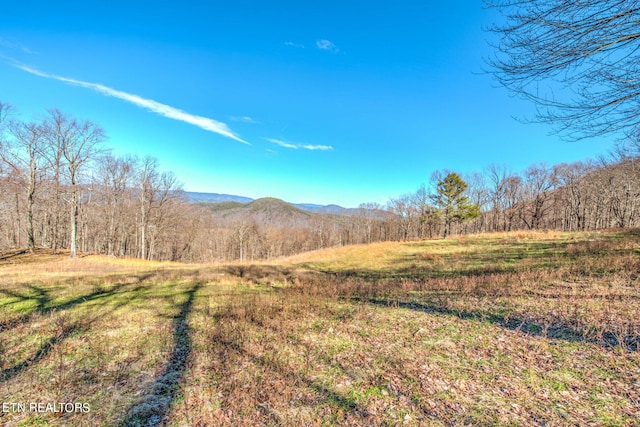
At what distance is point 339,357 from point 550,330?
13.0ft

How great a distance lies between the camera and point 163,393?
364cm

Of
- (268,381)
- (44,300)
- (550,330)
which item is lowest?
(44,300)

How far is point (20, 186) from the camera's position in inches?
908

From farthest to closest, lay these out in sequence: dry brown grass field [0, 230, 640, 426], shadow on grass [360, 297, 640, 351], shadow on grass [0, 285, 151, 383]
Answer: shadow on grass [0, 285, 151, 383]
shadow on grass [360, 297, 640, 351]
dry brown grass field [0, 230, 640, 426]

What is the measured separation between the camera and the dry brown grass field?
10.2 ft

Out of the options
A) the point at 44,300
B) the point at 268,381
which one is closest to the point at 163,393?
the point at 268,381

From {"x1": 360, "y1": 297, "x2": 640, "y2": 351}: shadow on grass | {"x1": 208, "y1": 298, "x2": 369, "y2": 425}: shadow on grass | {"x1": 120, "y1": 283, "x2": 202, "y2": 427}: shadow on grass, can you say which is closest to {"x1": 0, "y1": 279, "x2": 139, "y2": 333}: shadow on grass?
{"x1": 120, "y1": 283, "x2": 202, "y2": 427}: shadow on grass

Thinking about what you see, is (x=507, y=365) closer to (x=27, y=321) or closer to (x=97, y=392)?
(x=97, y=392)

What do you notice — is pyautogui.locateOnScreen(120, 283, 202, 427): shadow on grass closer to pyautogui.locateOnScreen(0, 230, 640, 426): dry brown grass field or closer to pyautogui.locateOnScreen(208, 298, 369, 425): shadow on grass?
pyautogui.locateOnScreen(0, 230, 640, 426): dry brown grass field

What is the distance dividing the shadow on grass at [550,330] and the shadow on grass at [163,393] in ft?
17.4

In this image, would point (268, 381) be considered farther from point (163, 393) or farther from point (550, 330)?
point (550, 330)

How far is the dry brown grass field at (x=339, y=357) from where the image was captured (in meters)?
3.12

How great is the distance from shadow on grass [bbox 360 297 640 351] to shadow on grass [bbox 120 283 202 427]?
5.30m

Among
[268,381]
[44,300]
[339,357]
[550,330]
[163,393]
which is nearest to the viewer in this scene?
[163,393]
